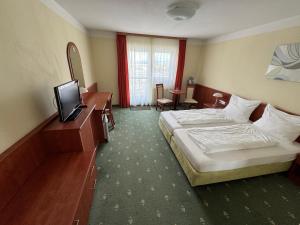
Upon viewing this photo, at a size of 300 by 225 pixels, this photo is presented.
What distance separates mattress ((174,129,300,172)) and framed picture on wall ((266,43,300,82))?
3.68ft

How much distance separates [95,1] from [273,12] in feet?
8.59

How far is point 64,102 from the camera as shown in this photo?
1.59 meters

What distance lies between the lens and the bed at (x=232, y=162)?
63.4 inches

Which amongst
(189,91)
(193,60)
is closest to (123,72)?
(189,91)

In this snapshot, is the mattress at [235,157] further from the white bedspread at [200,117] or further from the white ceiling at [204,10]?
the white ceiling at [204,10]

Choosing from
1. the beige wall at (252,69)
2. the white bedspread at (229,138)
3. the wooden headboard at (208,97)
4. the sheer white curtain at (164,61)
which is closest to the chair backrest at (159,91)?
the sheer white curtain at (164,61)

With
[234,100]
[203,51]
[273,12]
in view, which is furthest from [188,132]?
[203,51]

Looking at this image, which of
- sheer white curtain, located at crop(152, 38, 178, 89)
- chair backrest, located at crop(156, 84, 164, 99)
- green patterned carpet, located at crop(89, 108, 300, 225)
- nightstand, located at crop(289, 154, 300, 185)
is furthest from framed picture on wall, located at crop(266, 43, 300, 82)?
chair backrest, located at crop(156, 84, 164, 99)

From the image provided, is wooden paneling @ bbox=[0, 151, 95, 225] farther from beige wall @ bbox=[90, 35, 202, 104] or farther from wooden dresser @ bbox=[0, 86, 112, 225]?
beige wall @ bbox=[90, 35, 202, 104]

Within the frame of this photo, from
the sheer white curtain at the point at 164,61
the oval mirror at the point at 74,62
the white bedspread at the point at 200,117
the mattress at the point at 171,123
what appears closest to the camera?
the oval mirror at the point at 74,62

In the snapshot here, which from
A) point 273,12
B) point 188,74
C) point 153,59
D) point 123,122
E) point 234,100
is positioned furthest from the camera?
point 188,74

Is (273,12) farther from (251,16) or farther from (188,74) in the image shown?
(188,74)

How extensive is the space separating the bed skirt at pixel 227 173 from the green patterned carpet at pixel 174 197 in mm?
134

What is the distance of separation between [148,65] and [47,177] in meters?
3.88
